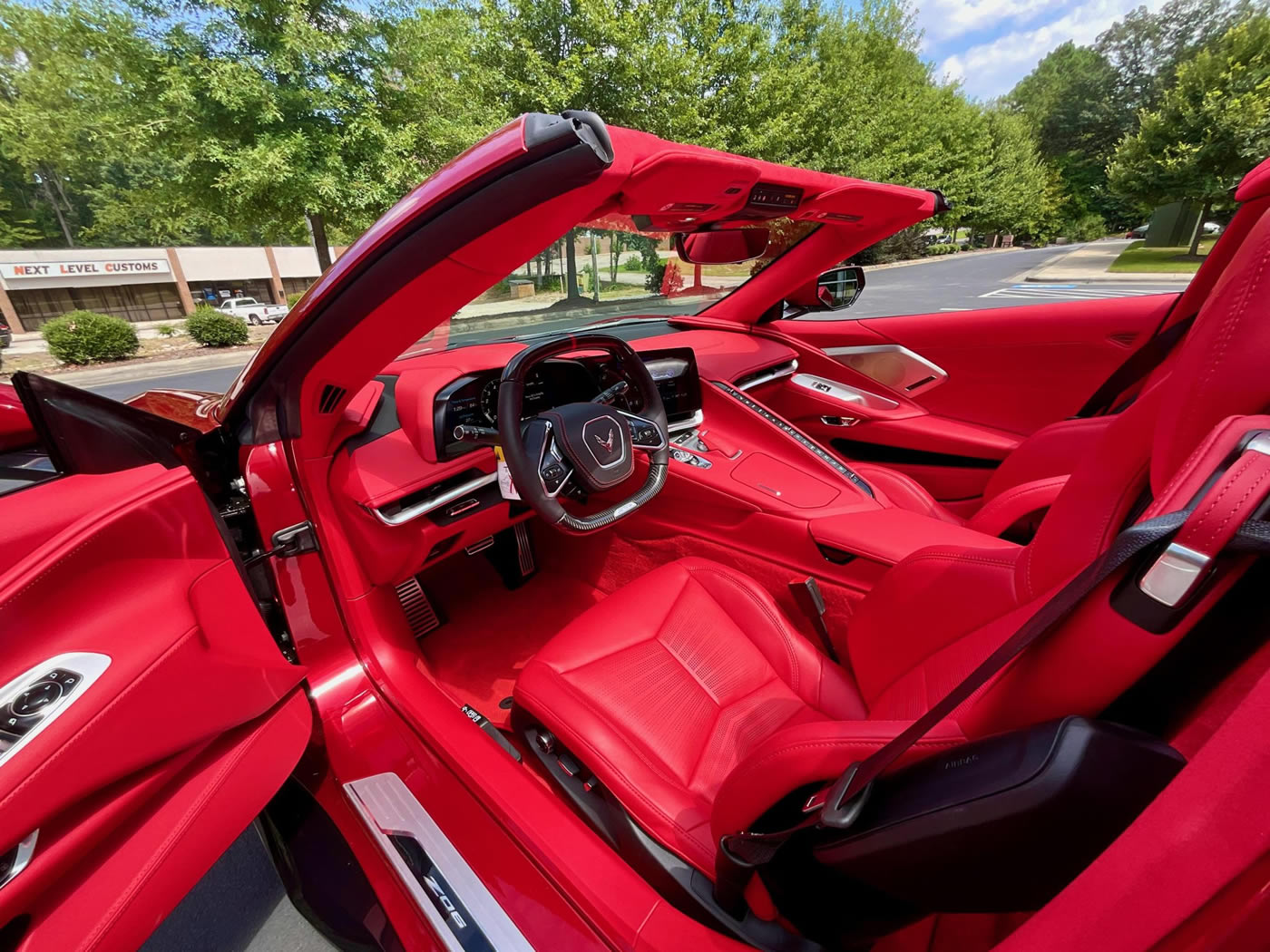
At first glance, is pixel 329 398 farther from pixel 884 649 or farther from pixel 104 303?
pixel 104 303

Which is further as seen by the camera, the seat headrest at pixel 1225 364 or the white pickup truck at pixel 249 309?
the white pickup truck at pixel 249 309

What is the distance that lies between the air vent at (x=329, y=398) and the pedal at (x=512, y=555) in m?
1.23

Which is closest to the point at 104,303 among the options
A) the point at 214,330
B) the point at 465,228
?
the point at 214,330

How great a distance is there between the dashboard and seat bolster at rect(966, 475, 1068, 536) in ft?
3.70

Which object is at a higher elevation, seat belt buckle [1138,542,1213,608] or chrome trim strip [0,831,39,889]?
seat belt buckle [1138,542,1213,608]

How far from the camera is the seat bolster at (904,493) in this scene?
2.08 metres

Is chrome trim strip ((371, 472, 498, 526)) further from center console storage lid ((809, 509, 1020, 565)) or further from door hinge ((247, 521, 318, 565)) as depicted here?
center console storage lid ((809, 509, 1020, 565))

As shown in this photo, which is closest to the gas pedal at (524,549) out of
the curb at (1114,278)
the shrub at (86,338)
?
the shrub at (86,338)

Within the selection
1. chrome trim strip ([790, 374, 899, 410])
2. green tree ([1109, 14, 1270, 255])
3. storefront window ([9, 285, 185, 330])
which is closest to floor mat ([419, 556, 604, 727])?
chrome trim strip ([790, 374, 899, 410])

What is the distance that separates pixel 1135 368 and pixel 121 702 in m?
2.96

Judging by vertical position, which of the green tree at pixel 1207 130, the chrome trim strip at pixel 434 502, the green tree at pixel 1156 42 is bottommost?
the chrome trim strip at pixel 434 502

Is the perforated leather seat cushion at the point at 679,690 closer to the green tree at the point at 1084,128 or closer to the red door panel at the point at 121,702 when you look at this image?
the red door panel at the point at 121,702

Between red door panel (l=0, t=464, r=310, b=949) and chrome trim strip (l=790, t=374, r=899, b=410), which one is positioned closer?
red door panel (l=0, t=464, r=310, b=949)

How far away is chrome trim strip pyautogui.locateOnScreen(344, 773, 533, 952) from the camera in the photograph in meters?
0.91
